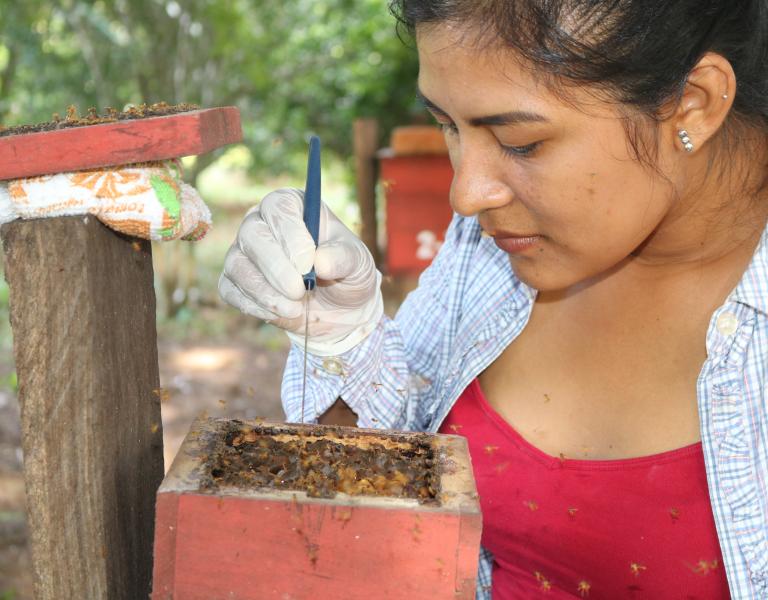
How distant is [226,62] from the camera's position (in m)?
7.14

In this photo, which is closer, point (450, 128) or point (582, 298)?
point (450, 128)

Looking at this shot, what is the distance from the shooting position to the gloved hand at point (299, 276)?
165cm

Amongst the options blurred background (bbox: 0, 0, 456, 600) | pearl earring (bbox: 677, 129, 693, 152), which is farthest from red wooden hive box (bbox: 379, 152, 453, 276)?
pearl earring (bbox: 677, 129, 693, 152)

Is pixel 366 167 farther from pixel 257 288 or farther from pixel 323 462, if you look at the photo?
pixel 323 462

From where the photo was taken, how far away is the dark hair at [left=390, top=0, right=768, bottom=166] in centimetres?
132

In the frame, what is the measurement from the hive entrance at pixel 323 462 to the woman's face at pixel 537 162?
421 mm

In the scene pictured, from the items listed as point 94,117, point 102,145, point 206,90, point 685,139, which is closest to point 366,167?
point 206,90

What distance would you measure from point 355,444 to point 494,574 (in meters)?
0.76

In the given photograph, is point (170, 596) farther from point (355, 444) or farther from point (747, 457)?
point (747, 457)

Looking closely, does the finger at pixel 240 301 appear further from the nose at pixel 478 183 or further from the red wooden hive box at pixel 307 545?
the red wooden hive box at pixel 307 545

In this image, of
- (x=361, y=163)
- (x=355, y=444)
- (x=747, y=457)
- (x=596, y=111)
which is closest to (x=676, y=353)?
(x=747, y=457)

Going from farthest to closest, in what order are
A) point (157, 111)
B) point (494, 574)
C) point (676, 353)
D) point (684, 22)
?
point (494, 574)
point (676, 353)
point (684, 22)
point (157, 111)

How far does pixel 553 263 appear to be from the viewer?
5.05 ft

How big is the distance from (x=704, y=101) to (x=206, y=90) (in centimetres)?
606
